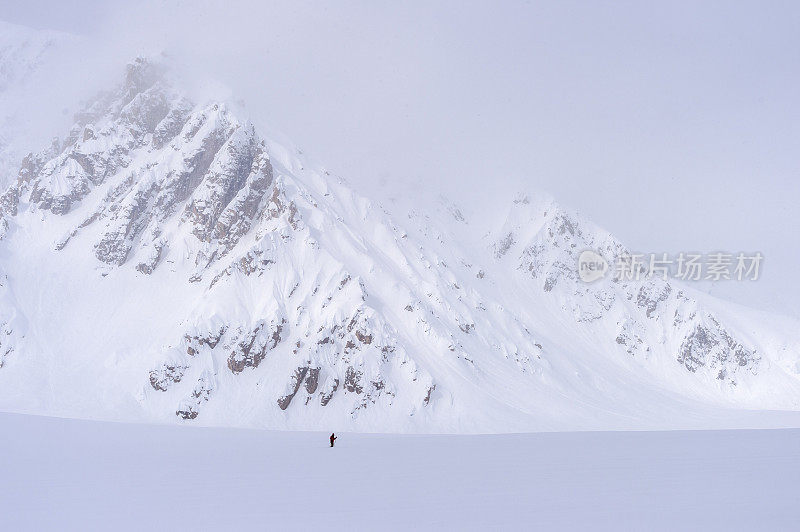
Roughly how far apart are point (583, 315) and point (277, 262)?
97.3 metres

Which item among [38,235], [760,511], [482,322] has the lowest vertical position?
[38,235]

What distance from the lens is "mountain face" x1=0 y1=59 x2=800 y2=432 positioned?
2682 inches

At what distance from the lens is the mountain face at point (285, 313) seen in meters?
68.1

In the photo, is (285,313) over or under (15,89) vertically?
over

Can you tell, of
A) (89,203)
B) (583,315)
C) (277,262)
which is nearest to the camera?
(277,262)

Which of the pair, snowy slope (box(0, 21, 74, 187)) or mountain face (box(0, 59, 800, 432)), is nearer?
mountain face (box(0, 59, 800, 432))

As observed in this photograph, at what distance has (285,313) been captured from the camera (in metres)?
77.3

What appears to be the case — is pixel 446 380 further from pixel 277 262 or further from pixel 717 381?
pixel 717 381

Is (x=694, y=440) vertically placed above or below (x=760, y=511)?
below

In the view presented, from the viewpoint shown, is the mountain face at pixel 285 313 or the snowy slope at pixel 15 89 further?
the snowy slope at pixel 15 89

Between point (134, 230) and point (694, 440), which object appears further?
point (134, 230)

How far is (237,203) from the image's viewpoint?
93250mm

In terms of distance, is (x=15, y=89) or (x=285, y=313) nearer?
(x=285, y=313)

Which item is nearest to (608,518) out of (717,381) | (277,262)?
(277,262)
